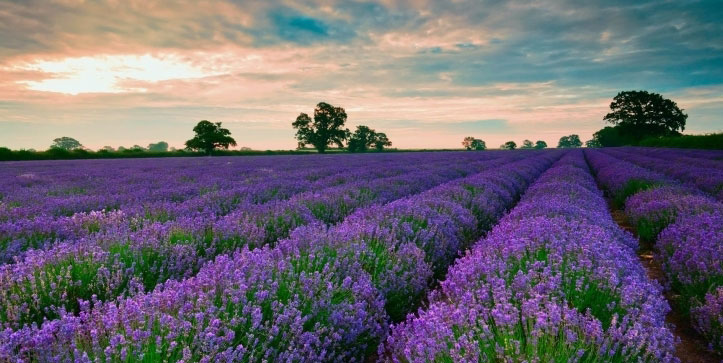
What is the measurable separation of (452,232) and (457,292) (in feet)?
7.76

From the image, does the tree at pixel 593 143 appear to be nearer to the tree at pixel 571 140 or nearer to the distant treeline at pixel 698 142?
the tree at pixel 571 140

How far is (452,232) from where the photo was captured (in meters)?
5.00

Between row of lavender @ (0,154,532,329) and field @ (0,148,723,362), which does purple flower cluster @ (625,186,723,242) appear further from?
row of lavender @ (0,154,532,329)

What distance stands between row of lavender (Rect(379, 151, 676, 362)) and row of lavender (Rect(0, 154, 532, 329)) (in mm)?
1794

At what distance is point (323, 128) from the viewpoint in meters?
69.4

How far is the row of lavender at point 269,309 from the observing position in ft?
6.04

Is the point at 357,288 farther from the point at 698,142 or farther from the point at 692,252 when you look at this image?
the point at 698,142

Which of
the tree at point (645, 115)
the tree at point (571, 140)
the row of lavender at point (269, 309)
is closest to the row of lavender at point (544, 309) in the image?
the row of lavender at point (269, 309)

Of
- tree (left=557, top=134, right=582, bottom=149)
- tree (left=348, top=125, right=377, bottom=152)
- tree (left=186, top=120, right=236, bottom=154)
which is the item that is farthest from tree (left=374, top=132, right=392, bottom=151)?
tree (left=557, top=134, right=582, bottom=149)

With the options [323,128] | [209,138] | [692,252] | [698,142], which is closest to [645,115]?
[698,142]

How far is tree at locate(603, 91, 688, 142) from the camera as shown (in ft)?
199

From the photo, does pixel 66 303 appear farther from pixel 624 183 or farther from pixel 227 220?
pixel 624 183

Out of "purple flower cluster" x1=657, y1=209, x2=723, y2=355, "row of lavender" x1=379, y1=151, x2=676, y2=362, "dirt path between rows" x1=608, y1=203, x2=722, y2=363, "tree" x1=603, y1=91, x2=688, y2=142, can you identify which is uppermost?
"tree" x1=603, y1=91, x2=688, y2=142

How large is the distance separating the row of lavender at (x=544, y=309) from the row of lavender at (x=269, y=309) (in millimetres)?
377
